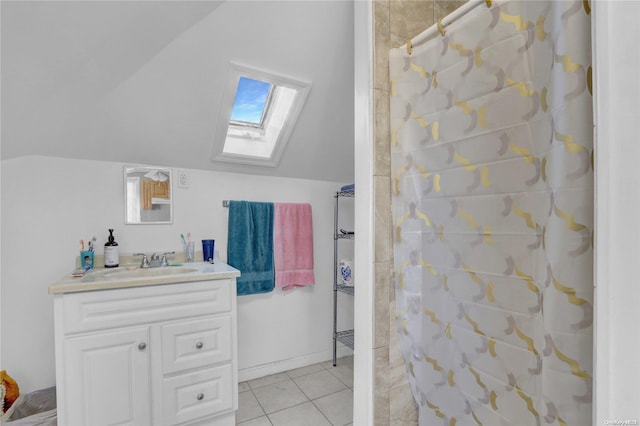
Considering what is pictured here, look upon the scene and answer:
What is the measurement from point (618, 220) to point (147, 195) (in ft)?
7.29

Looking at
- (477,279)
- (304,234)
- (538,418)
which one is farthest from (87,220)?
(538,418)

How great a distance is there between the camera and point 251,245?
227cm

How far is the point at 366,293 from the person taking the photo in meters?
1.10

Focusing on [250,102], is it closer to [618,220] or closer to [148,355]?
[148,355]

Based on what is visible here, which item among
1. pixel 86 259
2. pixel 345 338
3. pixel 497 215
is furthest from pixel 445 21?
pixel 345 338

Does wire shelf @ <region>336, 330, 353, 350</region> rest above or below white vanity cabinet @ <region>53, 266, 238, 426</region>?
below

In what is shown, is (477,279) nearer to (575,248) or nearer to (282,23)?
(575,248)

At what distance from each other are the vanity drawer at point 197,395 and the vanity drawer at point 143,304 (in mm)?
330

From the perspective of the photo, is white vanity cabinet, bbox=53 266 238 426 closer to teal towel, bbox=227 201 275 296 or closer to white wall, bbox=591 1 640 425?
teal towel, bbox=227 201 275 296

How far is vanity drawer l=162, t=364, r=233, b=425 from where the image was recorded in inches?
60.0

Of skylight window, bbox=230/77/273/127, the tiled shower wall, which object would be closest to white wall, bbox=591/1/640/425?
the tiled shower wall

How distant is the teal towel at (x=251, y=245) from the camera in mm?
2209

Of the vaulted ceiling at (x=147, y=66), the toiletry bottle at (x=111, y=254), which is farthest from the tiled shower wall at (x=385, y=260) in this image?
the toiletry bottle at (x=111, y=254)

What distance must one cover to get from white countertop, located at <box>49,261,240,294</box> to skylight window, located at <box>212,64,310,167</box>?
777 mm
